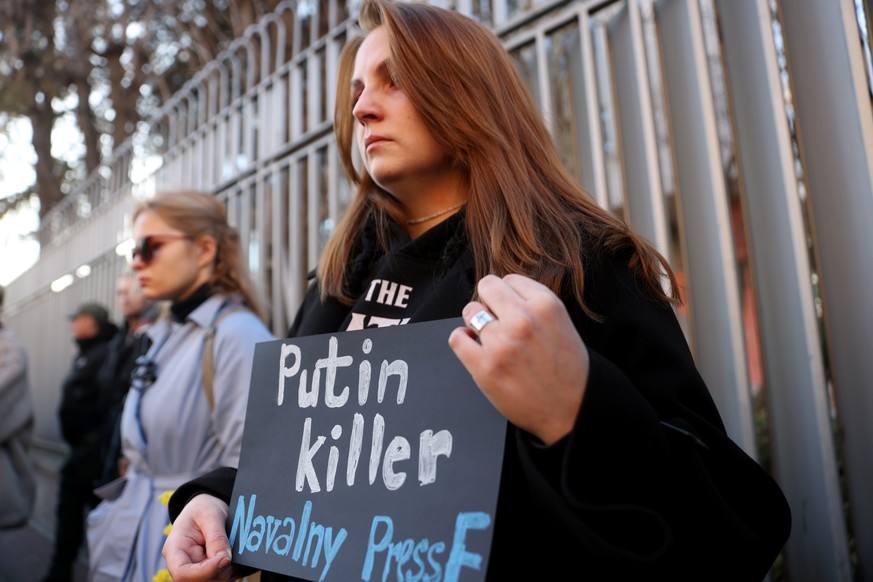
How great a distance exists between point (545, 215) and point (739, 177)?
0.92 metres

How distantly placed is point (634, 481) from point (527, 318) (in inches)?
9.7

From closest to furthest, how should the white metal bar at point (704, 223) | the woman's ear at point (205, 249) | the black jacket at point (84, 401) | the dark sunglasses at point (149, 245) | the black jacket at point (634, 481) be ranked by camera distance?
the black jacket at point (634, 481) → the white metal bar at point (704, 223) → the dark sunglasses at point (149, 245) → the woman's ear at point (205, 249) → the black jacket at point (84, 401)

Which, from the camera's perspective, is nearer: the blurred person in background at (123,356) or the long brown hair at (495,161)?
the long brown hair at (495,161)

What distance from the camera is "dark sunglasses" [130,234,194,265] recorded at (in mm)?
2594

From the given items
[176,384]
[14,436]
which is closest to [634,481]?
[176,384]

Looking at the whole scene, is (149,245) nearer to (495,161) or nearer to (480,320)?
(495,161)

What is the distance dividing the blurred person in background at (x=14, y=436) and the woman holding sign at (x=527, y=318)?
10.8ft

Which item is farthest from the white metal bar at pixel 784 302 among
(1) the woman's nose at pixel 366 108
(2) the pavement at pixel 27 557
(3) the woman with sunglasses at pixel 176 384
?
(2) the pavement at pixel 27 557

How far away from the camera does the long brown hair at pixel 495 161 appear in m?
1.13

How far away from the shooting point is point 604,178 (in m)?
2.21

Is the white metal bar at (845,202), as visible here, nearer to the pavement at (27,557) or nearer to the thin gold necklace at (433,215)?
the thin gold necklace at (433,215)

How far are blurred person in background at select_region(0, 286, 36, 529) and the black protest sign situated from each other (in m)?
3.59

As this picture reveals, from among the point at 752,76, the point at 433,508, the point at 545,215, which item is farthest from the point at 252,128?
the point at 433,508

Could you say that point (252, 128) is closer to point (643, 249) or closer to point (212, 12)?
point (643, 249)
